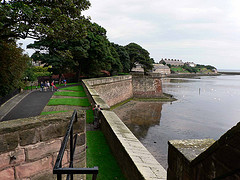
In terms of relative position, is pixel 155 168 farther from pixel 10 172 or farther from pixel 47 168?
pixel 10 172

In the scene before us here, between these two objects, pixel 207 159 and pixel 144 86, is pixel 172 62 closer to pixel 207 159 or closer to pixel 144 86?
pixel 144 86

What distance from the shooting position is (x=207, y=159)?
1.42 meters

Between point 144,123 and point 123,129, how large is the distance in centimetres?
1478

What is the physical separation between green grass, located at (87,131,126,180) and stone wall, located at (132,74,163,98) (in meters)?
30.3

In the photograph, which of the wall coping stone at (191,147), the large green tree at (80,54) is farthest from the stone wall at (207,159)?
the large green tree at (80,54)

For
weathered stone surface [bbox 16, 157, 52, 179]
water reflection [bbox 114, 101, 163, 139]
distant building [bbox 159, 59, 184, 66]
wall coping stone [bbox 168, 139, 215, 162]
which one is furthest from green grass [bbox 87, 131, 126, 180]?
distant building [bbox 159, 59, 184, 66]

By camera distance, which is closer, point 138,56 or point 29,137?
point 29,137

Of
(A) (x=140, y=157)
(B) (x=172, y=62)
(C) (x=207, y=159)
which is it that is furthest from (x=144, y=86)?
(B) (x=172, y=62)

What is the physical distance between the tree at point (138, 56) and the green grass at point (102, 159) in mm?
46120

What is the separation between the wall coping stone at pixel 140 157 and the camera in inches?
131

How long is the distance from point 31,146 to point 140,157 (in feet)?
8.32

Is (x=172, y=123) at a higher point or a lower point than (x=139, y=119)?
lower

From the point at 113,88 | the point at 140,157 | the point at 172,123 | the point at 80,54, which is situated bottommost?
the point at 172,123

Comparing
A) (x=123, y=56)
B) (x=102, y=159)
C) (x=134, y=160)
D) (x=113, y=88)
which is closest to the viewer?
(x=134, y=160)
